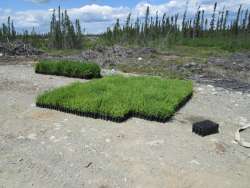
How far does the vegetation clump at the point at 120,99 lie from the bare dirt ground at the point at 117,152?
20 centimetres

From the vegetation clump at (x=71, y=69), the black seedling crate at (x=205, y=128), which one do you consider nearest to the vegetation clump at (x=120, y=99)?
the black seedling crate at (x=205, y=128)

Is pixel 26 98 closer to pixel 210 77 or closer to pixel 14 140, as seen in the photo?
pixel 14 140

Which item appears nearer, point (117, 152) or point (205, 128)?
point (117, 152)

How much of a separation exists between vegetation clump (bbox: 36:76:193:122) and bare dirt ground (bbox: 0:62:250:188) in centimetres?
20

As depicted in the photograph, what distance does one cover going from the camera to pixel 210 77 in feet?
34.7

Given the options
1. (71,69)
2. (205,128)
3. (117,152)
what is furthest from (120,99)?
(71,69)

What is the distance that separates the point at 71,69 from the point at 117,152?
6596 mm

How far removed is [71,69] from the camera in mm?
10297

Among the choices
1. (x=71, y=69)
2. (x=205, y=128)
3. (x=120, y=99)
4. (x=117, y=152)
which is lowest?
(x=117, y=152)

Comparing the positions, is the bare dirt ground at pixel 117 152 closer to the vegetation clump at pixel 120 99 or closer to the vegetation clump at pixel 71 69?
the vegetation clump at pixel 120 99

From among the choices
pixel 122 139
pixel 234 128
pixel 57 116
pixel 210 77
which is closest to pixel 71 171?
pixel 122 139

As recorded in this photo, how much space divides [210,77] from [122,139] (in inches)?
271

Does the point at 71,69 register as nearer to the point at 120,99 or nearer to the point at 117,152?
the point at 120,99

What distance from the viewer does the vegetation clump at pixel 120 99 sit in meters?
5.70
